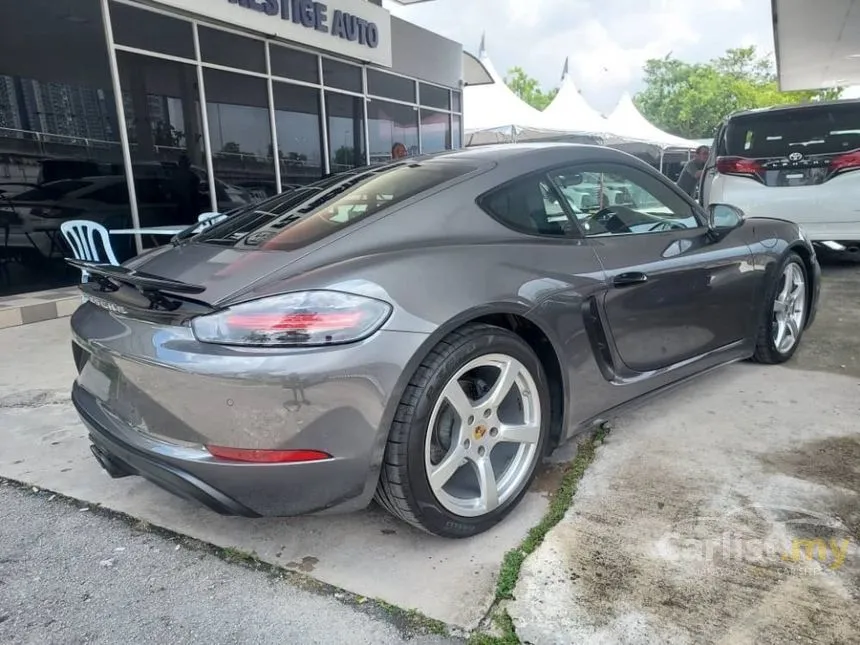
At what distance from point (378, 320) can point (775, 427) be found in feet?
7.45

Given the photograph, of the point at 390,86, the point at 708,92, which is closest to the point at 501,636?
the point at 390,86

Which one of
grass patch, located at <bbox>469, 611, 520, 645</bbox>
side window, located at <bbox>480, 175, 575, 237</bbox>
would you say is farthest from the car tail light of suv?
grass patch, located at <bbox>469, 611, 520, 645</bbox>

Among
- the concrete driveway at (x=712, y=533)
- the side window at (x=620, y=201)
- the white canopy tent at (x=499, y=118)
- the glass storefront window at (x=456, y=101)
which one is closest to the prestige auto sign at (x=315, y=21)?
the glass storefront window at (x=456, y=101)

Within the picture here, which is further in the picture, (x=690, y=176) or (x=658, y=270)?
(x=690, y=176)

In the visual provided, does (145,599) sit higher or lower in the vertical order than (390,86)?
lower

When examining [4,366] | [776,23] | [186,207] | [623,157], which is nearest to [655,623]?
[623,157]

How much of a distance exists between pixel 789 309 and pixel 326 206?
3142 mm

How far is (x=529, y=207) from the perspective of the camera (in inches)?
96.7

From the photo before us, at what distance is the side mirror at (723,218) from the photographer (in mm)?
3244

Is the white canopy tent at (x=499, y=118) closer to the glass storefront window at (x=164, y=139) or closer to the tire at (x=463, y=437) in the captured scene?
the glass storefront window at (x=164, y=139)

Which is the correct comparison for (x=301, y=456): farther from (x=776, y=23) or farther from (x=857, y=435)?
(x=776, y=23)

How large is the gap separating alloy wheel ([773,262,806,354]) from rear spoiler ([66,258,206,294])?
11.1 feet

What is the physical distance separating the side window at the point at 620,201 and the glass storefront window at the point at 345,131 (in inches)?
319

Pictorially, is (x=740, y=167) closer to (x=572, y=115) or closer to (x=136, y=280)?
A: (x=136, y=280)
